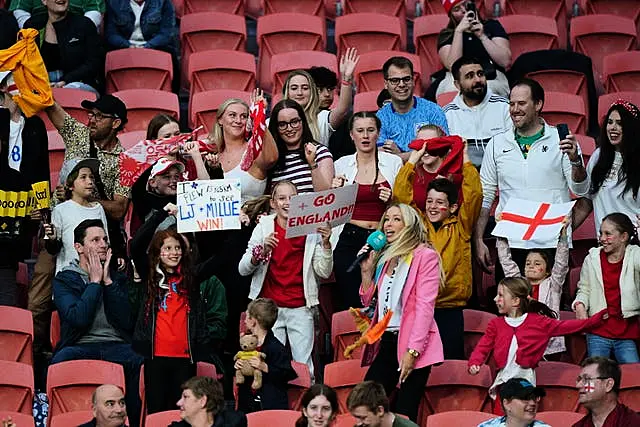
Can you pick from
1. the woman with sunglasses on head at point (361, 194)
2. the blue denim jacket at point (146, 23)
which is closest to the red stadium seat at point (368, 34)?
the blue denim jacket at point (146, 23)

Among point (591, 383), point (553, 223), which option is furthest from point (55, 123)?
point (591, 383)

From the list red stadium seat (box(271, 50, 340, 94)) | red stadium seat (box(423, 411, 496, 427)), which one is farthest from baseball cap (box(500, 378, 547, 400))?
red stadium seat (box(271, 50, 340, 94))

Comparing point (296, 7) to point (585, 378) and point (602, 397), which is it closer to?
point (585, 378)

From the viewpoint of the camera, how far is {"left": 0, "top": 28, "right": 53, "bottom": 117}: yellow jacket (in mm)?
11344

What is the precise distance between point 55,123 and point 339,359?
2453mm

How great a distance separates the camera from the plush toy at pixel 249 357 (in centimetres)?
975

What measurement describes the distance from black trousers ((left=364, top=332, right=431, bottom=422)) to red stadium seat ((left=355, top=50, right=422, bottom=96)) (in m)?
3.78

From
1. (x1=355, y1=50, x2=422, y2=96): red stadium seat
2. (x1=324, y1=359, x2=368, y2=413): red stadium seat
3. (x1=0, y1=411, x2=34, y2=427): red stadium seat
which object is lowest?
(x1=0, y1=411, x2=34, y2=427): red stadium seat

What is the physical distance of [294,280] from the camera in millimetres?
10430

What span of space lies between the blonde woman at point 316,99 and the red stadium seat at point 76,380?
2.03 meters

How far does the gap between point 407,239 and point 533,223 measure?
1.11m

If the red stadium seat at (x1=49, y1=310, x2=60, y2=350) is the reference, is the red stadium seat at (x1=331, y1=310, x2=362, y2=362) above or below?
below

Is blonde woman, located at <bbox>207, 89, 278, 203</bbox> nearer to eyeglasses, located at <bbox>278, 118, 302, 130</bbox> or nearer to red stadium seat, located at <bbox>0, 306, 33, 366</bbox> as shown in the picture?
eyeglasses, located at <bbox>278, 118, 302, 130</bbox>

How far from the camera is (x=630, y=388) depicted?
10.1 metres
